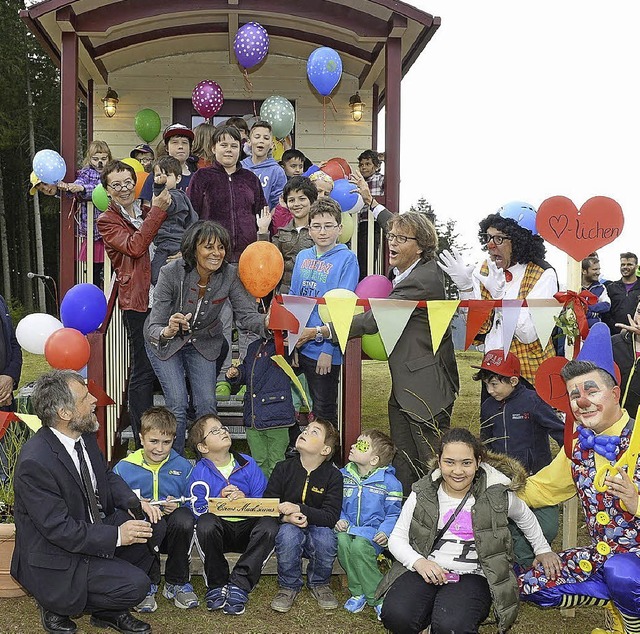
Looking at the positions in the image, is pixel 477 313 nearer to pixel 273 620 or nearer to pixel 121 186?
pixel 273 620

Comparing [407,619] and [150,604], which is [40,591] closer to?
[150,604]

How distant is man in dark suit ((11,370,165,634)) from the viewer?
11.6ft

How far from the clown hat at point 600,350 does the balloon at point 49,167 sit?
433 centimetres

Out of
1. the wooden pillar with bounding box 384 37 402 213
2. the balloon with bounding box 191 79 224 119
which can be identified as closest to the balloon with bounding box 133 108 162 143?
the balloon with bounding box 191 79 224 119

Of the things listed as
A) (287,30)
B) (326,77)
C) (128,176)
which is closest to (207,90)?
(287,30)

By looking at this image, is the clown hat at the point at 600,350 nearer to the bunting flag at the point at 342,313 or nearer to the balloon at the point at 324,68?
the bunting flag at the point at 342,313

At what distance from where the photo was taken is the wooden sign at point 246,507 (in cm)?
407

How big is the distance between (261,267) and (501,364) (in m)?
1.60

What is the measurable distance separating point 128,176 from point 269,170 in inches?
47.6

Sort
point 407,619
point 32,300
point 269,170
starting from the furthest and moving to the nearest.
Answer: point 32,300
point 269,170
point 407,619

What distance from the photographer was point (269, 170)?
614cm

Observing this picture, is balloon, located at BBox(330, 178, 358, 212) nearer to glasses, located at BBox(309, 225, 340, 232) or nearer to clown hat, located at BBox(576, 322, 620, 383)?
glasses, located at BBox(309, 225, 340, 232)

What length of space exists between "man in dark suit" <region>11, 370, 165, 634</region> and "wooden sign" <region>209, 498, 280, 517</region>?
42cm

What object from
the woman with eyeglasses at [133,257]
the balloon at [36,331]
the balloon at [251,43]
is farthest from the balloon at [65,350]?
the balloon at [251,43]
